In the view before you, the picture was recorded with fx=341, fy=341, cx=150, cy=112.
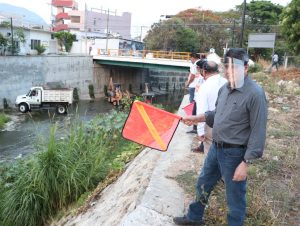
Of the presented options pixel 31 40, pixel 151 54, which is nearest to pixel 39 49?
pixel 31 40

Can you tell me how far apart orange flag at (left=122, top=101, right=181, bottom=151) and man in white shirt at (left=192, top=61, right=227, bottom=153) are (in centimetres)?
60

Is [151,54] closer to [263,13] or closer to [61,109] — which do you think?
[61,109]

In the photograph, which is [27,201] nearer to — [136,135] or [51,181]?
[51,181]

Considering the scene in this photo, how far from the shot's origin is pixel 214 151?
2877 millimetres

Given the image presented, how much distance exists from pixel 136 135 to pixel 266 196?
1.55 m

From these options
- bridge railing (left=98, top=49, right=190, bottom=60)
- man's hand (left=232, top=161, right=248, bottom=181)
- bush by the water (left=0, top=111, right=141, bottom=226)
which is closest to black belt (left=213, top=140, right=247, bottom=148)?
man's hand (left=232, top=161, right=248, bottom=181)

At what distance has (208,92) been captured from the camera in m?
3.94

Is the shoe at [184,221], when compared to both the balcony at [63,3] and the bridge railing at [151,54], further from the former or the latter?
the balcony at [63,3]

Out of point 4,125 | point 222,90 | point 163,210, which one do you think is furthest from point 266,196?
point 4,125

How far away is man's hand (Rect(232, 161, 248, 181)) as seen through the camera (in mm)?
2549

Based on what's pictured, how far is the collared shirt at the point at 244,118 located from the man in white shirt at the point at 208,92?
1108 mm

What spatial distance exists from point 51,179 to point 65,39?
4073cm

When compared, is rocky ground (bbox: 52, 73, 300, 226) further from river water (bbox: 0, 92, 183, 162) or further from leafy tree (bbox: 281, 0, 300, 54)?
leafy tree (bbox: 281, 0, 300, 54)

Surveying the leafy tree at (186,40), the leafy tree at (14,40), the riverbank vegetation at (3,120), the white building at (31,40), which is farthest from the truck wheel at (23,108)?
the leafy tree at (186,40)
